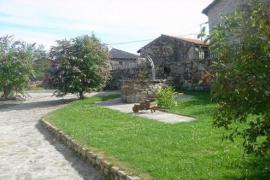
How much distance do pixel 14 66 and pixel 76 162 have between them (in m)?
17.9

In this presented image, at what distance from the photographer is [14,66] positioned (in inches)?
1019

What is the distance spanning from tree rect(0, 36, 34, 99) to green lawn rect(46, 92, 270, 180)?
491 inches

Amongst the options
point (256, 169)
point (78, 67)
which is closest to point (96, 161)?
point (256, 169)

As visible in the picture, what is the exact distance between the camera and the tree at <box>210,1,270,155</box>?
481 centimetres

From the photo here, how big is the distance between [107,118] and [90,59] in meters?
Result: 9.86

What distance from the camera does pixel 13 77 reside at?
25.7 m

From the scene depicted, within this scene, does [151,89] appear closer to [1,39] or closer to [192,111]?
[192,111]

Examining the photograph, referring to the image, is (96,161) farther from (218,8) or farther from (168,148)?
(218,8)

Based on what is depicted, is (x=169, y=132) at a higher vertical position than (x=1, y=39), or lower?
lower

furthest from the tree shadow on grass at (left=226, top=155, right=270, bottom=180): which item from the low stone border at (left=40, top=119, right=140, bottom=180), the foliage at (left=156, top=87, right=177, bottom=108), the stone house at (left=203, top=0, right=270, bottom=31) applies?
the stone house at (left=203, top=0, right=270, bottom=31)

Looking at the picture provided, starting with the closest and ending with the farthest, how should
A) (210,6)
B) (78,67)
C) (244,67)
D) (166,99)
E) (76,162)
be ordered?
1. (244,67)
2. (76,162)
3. (166,99)
4. (78,67)
5. (210,6)

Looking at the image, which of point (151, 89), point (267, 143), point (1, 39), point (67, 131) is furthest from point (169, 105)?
point (1, 39)

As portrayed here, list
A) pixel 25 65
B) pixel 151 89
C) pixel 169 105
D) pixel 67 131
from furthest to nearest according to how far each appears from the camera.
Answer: pixel 25 65
pixel 151 89
pixel 169 105
pixel 67 131

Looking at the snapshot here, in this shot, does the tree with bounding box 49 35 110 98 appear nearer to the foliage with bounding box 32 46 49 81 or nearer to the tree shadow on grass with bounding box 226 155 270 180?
the foliage with bounding box 32 46 49 81
